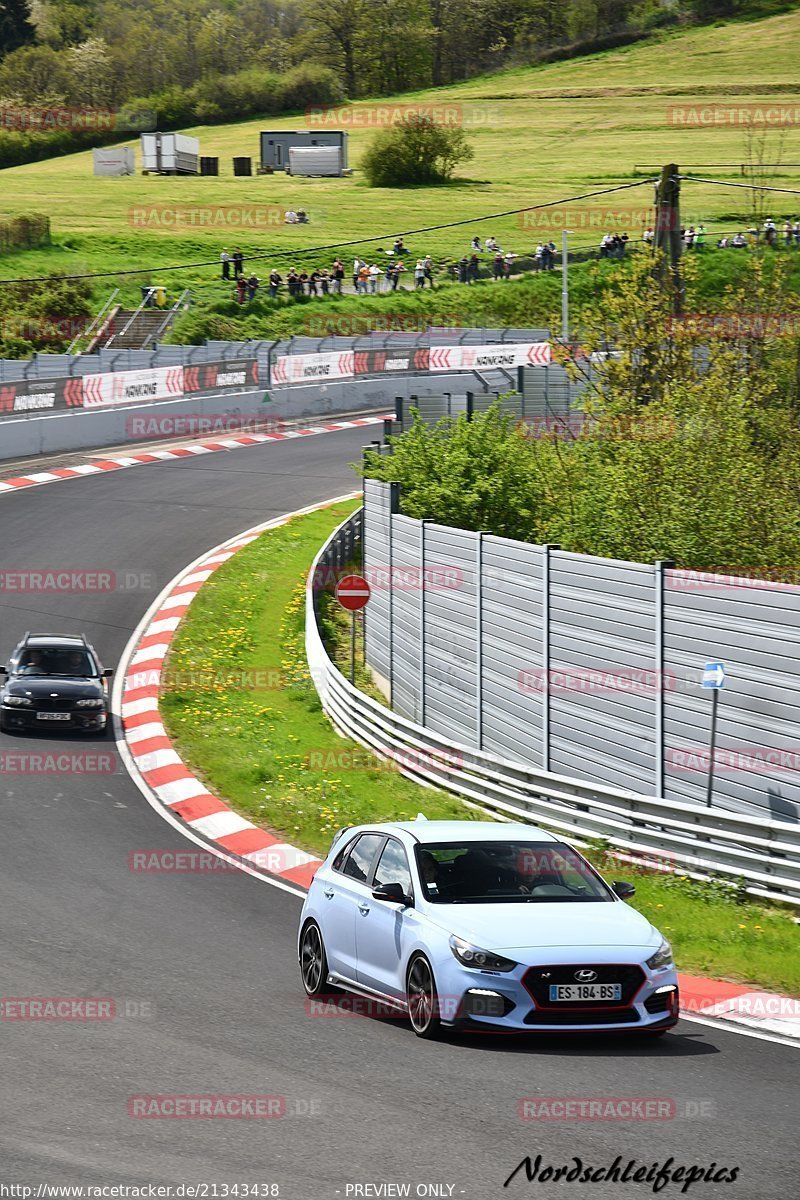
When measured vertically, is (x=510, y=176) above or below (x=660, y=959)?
above

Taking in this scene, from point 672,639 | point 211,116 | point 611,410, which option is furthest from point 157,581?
point 211,116

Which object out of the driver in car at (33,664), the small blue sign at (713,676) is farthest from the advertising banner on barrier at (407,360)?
the small blue sign at (713,676)

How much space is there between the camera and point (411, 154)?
128 meters

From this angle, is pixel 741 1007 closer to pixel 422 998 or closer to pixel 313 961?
pixel 422 998

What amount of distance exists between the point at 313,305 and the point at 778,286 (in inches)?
1780

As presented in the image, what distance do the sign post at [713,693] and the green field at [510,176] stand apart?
6919cm

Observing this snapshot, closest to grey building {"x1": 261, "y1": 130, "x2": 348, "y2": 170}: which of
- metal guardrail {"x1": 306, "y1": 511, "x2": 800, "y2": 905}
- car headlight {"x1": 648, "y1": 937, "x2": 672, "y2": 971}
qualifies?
metal guardrail {"x1": 306, "y1": 511, "x2": 800, "y2": 905}

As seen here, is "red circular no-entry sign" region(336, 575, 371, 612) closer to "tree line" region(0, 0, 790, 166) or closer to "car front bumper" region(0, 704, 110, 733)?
"car front bumper" region(0, 704, 110, 733)

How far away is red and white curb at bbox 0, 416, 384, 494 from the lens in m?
39.2

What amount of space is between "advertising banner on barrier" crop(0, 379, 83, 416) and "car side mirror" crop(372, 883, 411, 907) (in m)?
36.2

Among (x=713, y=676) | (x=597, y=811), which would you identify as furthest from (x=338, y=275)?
(x=713, y=676)

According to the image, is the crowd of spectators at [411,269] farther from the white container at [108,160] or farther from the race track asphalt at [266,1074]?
the race track asphalt at [266,1074]

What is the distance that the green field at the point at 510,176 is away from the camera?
Answer: 3962 inches

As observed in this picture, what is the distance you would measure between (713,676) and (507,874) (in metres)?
4.34
